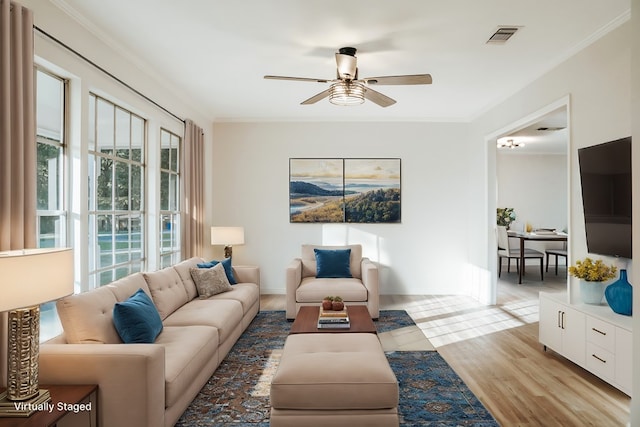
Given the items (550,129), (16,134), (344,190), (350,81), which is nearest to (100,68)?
(16,134)

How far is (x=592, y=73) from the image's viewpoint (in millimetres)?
3287

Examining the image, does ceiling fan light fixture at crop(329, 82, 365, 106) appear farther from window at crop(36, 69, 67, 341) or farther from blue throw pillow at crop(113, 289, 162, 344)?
blue throw pillow at crop(113, 289, 162, 344)

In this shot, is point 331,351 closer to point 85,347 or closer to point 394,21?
point 85,347

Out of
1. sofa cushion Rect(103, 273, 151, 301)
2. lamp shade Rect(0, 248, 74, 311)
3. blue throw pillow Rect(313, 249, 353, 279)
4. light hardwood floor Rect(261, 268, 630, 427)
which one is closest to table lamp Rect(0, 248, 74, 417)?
lamp shade Rect(0, 248, 74, 311)

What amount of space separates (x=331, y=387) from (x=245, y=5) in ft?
8.45

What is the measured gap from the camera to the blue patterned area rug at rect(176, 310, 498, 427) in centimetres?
250

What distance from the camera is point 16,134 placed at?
2.25 meters

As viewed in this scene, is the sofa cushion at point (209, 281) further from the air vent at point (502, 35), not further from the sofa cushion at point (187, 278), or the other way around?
the air vent at point (502, 35)

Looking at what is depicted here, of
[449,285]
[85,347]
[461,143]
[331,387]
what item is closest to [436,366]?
[331,387]

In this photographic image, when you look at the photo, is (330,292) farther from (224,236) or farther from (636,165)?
(636,165)

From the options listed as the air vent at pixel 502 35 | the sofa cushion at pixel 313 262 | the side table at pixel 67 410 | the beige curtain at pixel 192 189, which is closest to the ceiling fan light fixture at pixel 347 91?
the air vent at pixel 502 35

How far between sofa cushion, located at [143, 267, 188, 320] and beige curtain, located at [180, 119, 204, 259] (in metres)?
1.17

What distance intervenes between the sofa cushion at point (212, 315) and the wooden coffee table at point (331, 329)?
1.89ft

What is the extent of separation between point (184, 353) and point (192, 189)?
298cm
